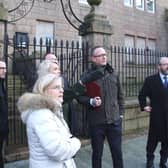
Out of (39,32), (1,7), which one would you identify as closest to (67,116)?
(1,7)

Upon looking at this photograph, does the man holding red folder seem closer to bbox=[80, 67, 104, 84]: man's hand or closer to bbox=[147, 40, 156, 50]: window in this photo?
bbox=[80, 67, 104, 84]: man's hand

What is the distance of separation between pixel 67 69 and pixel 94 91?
3.11m

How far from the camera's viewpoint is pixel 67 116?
25.4ft

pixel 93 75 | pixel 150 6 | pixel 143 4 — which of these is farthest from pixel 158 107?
pixel 150 6

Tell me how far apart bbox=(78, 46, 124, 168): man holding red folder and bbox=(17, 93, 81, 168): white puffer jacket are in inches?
89.8

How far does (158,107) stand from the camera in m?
6.34

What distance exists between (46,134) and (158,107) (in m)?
3.68

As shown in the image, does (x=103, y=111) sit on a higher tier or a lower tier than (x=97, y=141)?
higher

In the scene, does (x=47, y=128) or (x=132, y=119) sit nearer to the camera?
(x=47, y=128)

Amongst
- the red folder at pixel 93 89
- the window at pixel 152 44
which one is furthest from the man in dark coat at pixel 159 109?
the window at pixel 152 44

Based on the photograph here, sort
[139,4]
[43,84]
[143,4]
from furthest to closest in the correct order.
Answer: [143,4], [139,4], [43,84]

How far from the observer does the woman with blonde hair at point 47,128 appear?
119 inches

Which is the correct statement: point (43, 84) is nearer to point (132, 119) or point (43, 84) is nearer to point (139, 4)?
point (132, 119)

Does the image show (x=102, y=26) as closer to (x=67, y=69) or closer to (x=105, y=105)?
(x=67, y=69)
